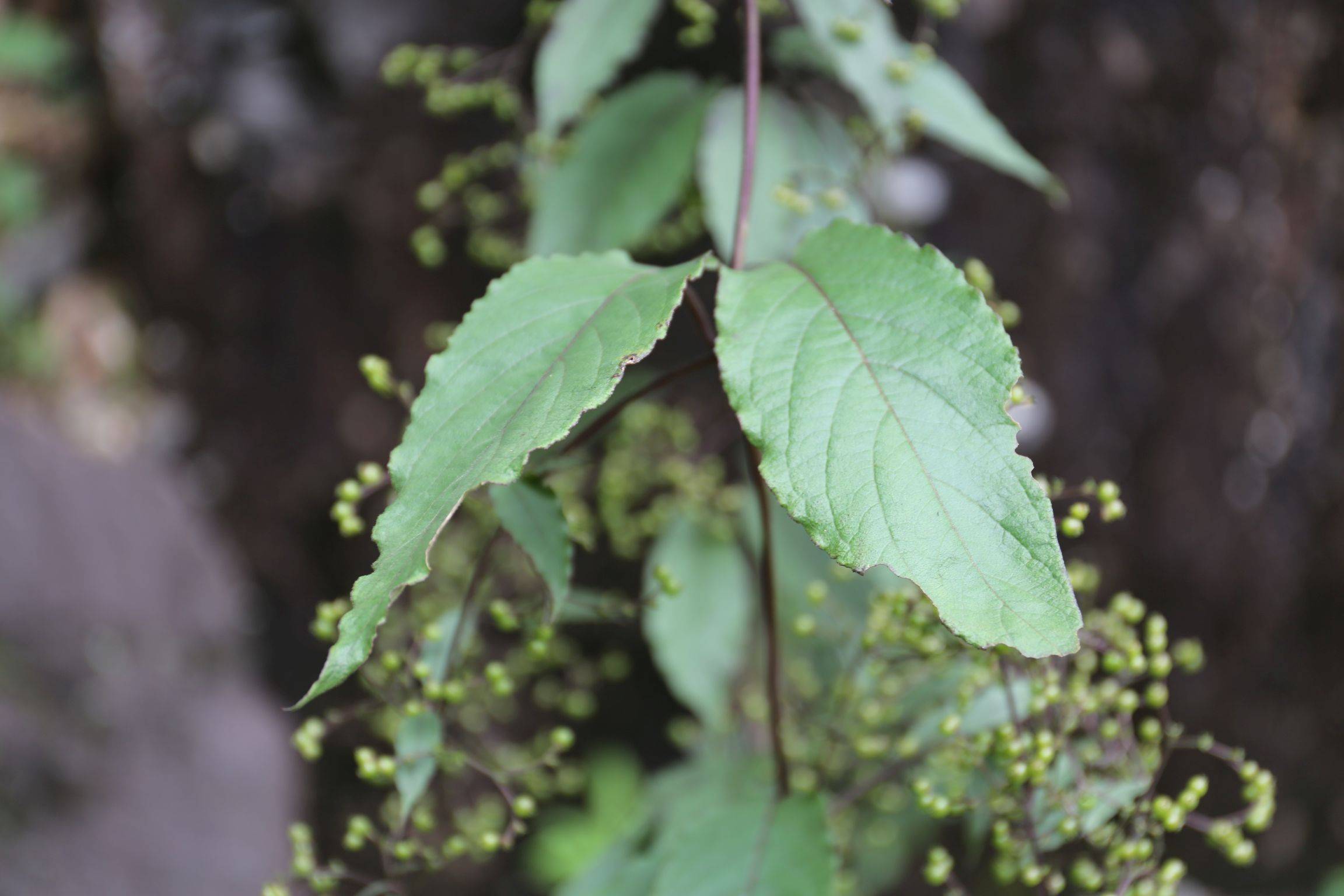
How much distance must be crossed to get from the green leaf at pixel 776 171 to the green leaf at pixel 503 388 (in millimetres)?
349

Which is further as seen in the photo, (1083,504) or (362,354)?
(362,354)

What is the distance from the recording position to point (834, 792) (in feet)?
4.35

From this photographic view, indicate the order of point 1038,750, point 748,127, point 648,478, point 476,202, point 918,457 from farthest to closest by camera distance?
point 648,478 → point 476,202 → point 748,127 → point 1038,750 → point 918,457

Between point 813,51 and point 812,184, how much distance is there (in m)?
0.17

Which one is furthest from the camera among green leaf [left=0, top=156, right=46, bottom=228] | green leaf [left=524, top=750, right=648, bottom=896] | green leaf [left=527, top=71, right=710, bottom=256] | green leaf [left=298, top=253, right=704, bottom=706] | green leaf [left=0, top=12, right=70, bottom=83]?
green leaf [left=0, top=156, right=46, bottom=228]

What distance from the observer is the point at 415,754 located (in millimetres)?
820

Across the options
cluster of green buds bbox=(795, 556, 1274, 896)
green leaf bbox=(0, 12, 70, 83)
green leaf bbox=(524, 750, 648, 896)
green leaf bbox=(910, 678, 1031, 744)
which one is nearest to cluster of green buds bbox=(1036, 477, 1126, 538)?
A: cluster of green buds bbox=(795, 556, 1274, 896)

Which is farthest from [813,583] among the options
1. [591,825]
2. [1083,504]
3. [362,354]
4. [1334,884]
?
[1334,884]

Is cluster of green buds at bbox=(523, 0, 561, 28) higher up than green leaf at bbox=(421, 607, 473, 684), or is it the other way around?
cluster of green buds at bbox=(523, 0, 561, 28)

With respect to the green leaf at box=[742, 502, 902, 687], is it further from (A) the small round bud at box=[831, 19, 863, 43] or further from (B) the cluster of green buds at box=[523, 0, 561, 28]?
(B) the cluster of green buds at box=[523, 0, 561, 28]

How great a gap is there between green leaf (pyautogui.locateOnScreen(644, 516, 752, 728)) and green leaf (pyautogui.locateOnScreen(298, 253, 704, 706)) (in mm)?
644

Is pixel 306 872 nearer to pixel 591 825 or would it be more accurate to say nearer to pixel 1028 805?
pixel 1028 805

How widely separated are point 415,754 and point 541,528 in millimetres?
214

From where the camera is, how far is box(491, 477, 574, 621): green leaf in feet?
2.61
